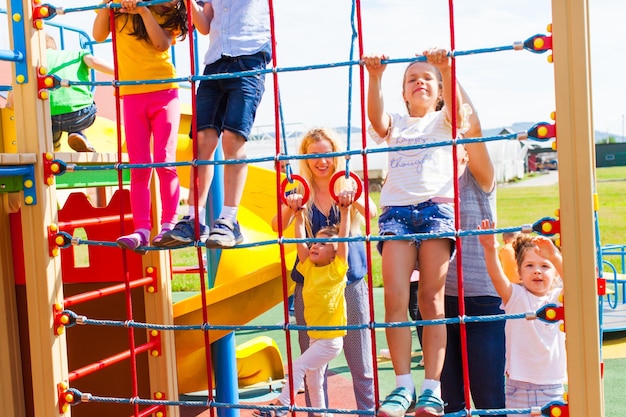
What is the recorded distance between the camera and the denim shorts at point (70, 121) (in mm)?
4008

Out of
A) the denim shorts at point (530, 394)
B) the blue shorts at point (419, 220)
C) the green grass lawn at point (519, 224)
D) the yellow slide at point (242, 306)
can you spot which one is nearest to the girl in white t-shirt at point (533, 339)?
the denim shorts at point (530, 394)

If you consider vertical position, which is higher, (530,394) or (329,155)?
(329,155)

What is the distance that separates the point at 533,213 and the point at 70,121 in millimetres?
13277

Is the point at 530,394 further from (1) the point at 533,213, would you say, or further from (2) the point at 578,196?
(1) the point at 533,213

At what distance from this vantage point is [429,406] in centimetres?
249

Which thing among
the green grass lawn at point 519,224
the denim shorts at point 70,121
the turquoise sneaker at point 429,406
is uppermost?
the denim shorts at point 70,121

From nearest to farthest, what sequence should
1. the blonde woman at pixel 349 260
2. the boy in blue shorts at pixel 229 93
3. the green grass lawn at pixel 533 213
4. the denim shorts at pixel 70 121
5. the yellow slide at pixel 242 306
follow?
the boy in blue shorts at pixel 229 93 < the blonde woman at pixel 349 260 < the yellow slide at pixel 242 306 < the denim shorts at pixel 70 121 < the green grass lawn at pixel 533 213

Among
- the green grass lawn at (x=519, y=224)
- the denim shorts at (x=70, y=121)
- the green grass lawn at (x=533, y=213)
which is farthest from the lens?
the green grass lawn at (x=533, y=213)

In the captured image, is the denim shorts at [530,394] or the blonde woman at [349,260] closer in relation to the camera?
the denim shorts at [530,394]

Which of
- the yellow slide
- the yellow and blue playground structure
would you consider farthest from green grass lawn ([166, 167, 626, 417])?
the yellow and blue playground structure

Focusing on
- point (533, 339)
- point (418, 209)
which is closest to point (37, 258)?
point (418, 209)

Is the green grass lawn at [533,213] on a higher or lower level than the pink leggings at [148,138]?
lower

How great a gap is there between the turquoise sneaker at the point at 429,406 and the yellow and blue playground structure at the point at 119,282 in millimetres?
371

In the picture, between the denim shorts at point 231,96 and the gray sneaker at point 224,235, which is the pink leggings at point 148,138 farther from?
the gray sneaker at point 224,235
